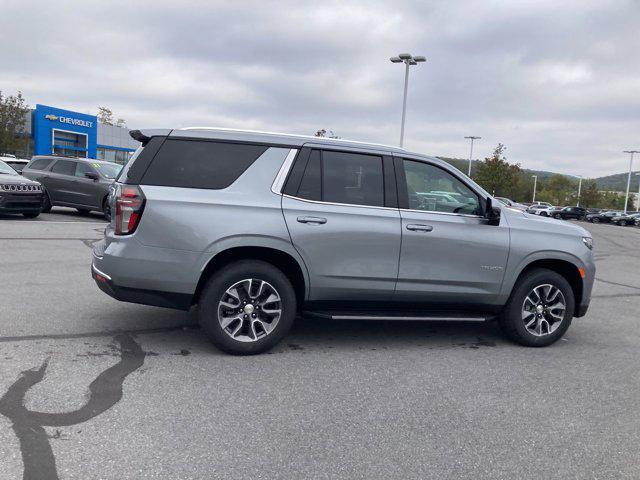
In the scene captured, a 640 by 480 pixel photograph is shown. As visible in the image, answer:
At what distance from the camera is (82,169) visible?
16312 millimetres

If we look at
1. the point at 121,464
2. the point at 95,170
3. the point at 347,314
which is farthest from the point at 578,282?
the point at 95,170

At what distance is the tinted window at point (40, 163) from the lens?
55.5 ft

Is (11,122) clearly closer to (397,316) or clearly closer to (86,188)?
(86,188)

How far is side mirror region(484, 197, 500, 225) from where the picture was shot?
5.25 metres

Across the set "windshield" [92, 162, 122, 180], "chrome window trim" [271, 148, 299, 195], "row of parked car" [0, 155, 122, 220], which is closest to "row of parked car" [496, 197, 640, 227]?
"windshield" [92, 162, 122, 180]

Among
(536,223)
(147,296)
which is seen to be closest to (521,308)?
(536,223)

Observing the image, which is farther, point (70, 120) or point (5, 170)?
point (70, 120)

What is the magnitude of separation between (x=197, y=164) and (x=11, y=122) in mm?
47368

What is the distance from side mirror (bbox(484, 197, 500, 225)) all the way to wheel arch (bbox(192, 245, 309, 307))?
1814 millimetres

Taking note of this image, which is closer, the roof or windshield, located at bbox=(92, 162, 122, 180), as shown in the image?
the roof

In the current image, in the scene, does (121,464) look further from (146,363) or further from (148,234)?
(148,234)

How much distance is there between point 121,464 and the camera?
9.75ft

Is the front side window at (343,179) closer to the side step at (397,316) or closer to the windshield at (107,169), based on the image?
the side step at (397,316)

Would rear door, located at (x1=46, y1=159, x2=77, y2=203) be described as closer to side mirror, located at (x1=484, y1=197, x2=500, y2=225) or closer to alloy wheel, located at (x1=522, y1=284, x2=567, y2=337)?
side mirror, located at (x1=484, y1=197, x2=500, y2=225)
